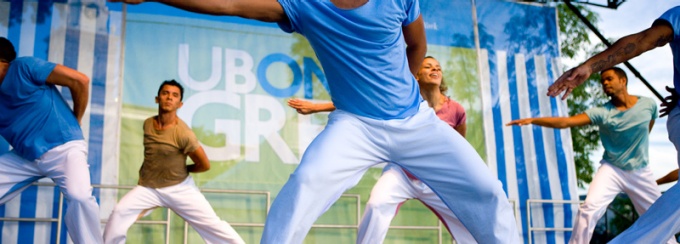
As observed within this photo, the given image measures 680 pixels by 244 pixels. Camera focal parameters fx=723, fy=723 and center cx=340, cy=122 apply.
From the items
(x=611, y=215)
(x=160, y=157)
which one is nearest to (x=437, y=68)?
(x=160, y=157)

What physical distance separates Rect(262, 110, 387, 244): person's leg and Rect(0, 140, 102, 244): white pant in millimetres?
2241

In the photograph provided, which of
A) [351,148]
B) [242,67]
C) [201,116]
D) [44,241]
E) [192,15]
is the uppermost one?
[192,15]

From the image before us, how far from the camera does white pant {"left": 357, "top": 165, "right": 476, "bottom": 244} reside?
506 cm

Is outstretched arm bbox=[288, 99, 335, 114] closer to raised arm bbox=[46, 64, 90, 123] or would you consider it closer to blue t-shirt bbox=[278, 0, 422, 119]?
blue t-shirt bbox=[278, 0, 422, 119]

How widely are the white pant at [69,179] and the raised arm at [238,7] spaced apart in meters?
2.35

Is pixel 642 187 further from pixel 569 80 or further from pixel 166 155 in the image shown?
pixel 166 155

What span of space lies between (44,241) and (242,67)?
2329 millimetres

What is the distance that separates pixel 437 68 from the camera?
17.2 ft

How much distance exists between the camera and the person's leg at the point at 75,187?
15.1 ft

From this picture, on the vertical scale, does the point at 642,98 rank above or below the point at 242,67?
below

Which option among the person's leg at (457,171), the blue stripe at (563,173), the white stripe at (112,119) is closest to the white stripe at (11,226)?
the white stripe at (112,119)

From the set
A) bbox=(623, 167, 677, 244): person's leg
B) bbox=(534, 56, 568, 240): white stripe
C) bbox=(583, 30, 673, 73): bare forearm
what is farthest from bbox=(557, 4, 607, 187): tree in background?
bbox=(583, 30, 673, 73): bare forearm

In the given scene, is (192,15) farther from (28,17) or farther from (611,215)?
(611,215)

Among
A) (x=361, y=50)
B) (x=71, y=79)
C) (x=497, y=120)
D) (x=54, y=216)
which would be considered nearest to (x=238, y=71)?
(x=54, y=216)
